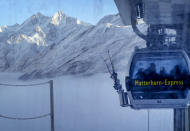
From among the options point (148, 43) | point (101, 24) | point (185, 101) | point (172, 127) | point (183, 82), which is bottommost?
point (172, 127)

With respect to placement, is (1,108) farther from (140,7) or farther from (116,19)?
(140,7)

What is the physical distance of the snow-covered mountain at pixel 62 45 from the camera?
2.89 metres

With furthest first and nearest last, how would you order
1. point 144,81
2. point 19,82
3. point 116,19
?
point 19,82
point 116,19
point 144,81

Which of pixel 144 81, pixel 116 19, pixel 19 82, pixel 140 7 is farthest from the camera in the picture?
pixel 19 82

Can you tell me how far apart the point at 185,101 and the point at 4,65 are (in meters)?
2.30

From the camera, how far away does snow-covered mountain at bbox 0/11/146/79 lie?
2895mm

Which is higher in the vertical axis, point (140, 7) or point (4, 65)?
point (140, 7)

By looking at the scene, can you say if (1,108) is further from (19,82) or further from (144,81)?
(144,81)

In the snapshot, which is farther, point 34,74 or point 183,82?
point 34,74

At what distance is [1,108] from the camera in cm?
313

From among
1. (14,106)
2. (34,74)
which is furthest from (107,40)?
(14,106)

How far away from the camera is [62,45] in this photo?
3170mm

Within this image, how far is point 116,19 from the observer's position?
2.87 meters

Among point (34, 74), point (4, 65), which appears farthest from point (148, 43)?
point (4, 65)
